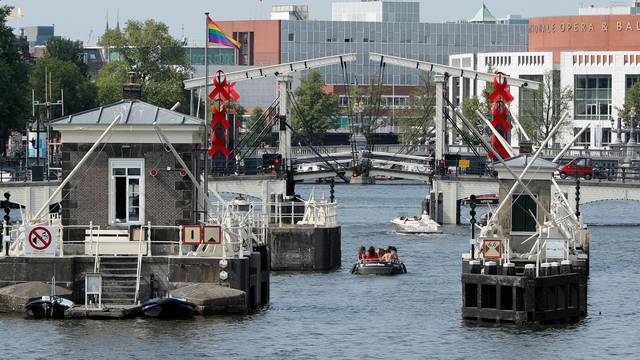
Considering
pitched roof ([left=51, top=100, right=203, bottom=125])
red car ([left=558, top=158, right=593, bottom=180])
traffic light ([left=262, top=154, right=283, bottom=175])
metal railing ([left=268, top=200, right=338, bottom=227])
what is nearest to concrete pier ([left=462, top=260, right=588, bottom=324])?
pitched roof ([left=51, top=100, right=203, bottom=125])

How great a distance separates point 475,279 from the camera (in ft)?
224

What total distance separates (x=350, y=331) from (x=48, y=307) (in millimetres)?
10434

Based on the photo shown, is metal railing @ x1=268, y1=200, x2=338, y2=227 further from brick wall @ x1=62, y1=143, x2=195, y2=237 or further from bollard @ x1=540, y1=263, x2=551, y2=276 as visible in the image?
bollard @ x1=540, y1=263, x2=551, y2=276

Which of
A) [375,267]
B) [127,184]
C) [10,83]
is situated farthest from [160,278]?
[10,83]

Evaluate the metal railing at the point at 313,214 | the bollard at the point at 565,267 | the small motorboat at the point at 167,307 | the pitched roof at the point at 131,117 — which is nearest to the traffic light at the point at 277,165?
the metal railing at the point at 313,214

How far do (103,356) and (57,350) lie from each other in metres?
1.82

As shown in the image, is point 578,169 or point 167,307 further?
point 578,169

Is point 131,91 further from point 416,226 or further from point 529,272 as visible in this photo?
point 416,226

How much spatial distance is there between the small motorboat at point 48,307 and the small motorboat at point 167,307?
2592 mm

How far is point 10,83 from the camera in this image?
506 ft

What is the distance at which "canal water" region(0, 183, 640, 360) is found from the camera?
6334cm

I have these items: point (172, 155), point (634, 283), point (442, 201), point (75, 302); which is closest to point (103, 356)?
point (75, 302)

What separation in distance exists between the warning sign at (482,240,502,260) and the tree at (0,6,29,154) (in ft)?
287

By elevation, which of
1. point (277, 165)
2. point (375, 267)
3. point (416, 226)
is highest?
point (277, 165)
